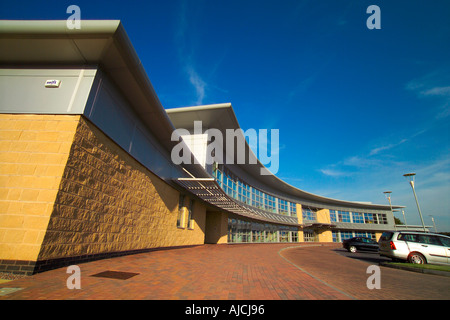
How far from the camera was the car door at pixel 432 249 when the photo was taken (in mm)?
9113

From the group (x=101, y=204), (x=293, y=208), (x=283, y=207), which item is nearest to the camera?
(x=101, y=204)

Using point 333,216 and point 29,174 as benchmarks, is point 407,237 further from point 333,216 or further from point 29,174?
point 333,216

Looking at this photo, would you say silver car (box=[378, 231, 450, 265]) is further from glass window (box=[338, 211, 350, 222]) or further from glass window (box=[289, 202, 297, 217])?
glass window (box=[338, 211, 350, 222])

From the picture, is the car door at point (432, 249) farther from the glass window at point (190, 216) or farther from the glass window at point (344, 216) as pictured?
Result: the glass window at point (344, 216)

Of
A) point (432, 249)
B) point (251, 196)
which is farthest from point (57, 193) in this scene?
point (251, 196)

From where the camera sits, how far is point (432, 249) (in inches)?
366

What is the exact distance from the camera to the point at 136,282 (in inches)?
169

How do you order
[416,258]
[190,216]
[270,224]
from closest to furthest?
[416,258]
[190,216]
[270,224]

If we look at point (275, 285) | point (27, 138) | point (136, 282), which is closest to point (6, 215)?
point (27, 138)

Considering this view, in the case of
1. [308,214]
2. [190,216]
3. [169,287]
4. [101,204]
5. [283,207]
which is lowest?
[169,287]

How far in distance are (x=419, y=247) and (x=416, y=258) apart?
0.52 meters

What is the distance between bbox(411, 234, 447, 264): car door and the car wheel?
0.52 ft
